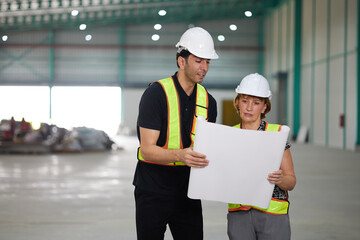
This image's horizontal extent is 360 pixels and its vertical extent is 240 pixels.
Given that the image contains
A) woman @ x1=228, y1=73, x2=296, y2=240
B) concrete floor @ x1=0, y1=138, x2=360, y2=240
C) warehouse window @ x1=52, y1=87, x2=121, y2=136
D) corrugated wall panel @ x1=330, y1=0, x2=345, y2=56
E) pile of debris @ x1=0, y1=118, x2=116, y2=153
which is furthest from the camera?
warehouse window @ x1=52, y1=87, x2=121, y2=136

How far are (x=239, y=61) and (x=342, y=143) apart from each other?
14009 mm

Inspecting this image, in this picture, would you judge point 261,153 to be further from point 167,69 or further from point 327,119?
point 167,69

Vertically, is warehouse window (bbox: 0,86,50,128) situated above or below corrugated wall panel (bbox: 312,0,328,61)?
below

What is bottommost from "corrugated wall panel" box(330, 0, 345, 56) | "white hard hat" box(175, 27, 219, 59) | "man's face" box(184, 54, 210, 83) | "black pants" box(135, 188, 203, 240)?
"black pants" box(135, 188, 203, 240)

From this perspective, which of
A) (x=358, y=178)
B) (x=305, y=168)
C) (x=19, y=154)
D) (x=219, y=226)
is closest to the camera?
(x=219, y=226)

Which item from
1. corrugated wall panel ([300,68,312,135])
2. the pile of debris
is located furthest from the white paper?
corrugated wall panel ([300,68,312,135])

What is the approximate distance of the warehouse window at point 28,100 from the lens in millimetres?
29375

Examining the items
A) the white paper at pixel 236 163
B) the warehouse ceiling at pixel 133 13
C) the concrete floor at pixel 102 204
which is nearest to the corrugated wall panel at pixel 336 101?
the concrete floor at pixel 102 204

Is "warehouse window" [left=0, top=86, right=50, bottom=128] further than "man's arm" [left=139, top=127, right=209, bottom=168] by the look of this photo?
Yes

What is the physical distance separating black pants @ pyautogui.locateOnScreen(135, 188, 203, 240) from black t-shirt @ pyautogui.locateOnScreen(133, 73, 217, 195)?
5 cm

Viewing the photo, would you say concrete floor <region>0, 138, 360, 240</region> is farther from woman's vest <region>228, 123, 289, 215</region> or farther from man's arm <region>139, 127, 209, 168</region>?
man's arm <region>139, 127, 209, 168</region>

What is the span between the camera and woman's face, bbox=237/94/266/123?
261 cm

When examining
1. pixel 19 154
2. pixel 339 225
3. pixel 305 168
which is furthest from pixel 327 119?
pixel 339 225

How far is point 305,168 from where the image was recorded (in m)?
11.5
